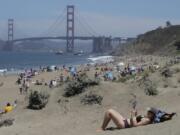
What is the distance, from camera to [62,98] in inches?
592

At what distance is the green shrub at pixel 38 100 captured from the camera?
48.0 ft

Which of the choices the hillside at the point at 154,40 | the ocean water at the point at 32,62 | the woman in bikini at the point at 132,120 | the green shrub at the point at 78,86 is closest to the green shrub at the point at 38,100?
the green shrub at the point at 78,86

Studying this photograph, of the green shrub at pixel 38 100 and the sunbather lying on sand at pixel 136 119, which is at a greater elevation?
the sunbather lying on sand at pixel 136 119

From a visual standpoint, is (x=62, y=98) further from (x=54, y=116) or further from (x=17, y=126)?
(x=17, y=126)

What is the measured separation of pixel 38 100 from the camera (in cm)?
1470

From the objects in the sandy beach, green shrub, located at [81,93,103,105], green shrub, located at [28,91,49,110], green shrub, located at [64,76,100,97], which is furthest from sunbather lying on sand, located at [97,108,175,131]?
green shrub, located at [64,76,100,97]

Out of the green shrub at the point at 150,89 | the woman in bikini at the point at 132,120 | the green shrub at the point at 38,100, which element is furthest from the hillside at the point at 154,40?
the woman in bikini at the point at 132,120

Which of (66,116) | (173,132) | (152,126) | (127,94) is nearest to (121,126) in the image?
(152,126)

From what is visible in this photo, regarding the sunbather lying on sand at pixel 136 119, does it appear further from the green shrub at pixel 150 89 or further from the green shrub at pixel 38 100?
the green shrub at pixel 150 89

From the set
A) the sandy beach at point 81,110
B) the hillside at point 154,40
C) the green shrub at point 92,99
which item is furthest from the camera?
the hillside at point 154,40

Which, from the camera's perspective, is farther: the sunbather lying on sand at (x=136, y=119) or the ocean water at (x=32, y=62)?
the ocean water at (x=32, y=62)

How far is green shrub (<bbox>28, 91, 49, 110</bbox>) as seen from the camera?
14.6 metres

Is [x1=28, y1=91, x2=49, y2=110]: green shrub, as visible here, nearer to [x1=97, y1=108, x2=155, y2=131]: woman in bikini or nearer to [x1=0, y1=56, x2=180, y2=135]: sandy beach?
[x1=0, y1=56, x2=180, y2=135]: sandy beach

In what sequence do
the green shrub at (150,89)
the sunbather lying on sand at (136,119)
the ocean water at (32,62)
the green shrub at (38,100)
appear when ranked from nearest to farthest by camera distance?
the sunbather lying on sand at (136,119), the green shrub at (38,100), the green shrub at (150,89), the ocean water at (32,62)
